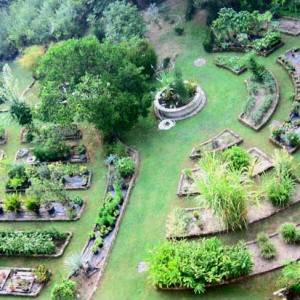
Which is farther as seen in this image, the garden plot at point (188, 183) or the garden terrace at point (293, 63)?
the garden terrace at point (293, 63)

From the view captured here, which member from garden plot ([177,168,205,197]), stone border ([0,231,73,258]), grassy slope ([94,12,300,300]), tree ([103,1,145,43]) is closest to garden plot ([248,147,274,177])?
grassy slope ([94,12,300,300])

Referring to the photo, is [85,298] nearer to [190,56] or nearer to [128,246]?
[128,246]

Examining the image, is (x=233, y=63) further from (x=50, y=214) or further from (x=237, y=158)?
(x=50, y=214)

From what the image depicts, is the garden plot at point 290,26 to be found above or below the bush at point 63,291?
below

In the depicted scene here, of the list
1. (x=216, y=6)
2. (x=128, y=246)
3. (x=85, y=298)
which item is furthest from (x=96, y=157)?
(x=216, y=6)

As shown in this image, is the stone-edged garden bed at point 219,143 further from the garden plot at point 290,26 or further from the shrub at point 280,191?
the garden plot at point 290,26

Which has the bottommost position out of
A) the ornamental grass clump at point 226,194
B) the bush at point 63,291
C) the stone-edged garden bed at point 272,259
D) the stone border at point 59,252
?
the stone border at point 59,252

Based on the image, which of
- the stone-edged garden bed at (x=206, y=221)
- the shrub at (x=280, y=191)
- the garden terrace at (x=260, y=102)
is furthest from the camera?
the garden terrace at (x=260, y=102)

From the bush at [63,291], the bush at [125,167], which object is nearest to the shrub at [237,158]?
the bush at [125,167]

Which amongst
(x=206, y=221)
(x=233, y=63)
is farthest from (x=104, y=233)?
(x=233, y=63)
